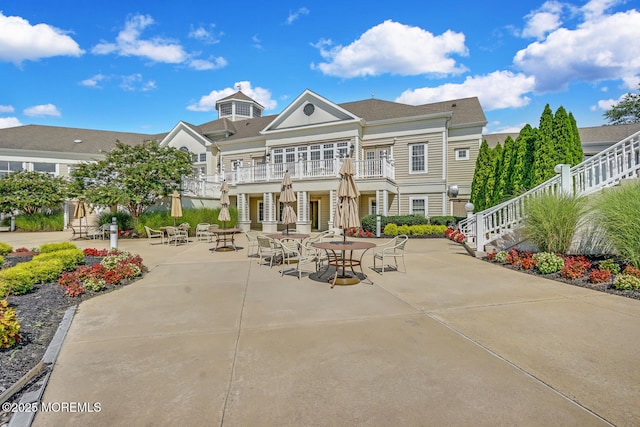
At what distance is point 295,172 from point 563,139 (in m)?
12.9

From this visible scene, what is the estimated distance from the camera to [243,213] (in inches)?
796

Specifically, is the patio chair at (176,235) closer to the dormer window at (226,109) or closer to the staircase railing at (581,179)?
the staircase railing at (581,179)

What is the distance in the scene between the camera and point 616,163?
7660 mm

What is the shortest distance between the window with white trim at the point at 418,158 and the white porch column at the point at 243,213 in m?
11.0

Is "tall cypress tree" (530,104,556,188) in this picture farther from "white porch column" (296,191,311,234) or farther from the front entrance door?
the front entrance door

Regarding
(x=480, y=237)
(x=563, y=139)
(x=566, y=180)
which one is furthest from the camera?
(x=563, y=139)

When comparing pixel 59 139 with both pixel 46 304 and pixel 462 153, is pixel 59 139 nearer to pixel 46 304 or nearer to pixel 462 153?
pixel 46 304

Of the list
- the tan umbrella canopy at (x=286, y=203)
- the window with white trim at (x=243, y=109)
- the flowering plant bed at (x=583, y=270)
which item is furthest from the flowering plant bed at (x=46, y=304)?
the window with white trim at (x=243, y=109)

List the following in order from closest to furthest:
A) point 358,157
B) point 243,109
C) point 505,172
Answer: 1. point 505,172
2. point 358,157
3. point 243,109

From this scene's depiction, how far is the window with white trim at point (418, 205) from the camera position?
18672 mm

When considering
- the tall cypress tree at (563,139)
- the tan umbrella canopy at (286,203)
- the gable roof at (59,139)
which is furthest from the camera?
the gable roof at (59,139)

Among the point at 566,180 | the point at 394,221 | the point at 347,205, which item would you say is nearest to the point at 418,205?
the point at 394,221

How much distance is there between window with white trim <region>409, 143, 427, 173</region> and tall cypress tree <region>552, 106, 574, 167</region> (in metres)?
8.77

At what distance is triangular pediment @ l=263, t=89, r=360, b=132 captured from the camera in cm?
1977
